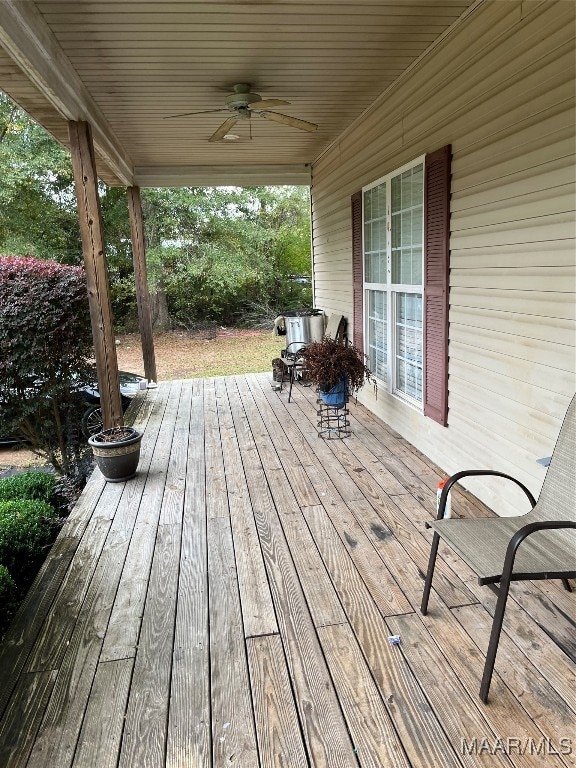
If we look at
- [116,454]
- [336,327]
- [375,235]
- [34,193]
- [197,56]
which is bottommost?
[116,454]

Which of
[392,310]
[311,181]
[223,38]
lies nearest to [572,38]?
[223,38]

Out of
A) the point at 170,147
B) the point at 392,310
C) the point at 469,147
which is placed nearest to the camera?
the point at 469,147

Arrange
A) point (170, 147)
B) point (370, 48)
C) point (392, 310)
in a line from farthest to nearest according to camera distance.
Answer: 1. point (170, 147)
2. point (392, 310)
3. point (370, 48)

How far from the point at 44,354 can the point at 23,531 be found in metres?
2.04

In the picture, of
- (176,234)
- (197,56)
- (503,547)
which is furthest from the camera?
(176,234)

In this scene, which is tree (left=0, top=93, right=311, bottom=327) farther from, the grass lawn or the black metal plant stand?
the black metal plant stand

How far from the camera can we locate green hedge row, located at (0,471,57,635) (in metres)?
2.46

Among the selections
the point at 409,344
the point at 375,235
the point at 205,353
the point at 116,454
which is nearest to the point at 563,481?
the point at 409,344

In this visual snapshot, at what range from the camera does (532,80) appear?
2428 millimetres

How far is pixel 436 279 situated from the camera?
3.56 metres

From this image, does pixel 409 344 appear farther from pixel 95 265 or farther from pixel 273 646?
pixel 273 646

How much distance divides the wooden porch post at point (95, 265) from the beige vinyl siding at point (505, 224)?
2.37m

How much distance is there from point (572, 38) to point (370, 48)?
1.56m

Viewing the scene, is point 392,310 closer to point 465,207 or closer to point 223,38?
point 465,207
